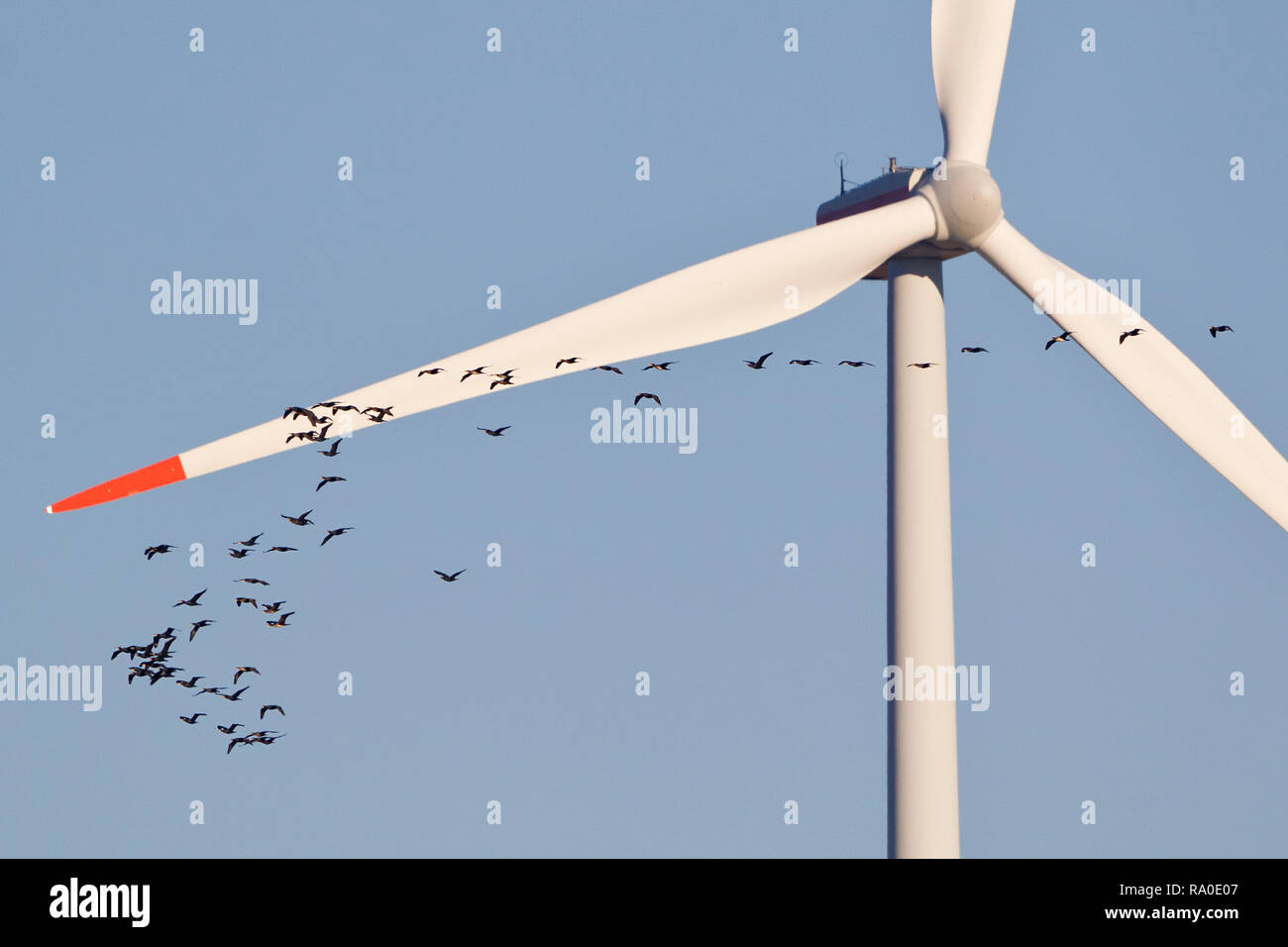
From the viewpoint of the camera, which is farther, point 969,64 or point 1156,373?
point 969,64

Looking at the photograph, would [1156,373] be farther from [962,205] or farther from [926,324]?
[962,205]

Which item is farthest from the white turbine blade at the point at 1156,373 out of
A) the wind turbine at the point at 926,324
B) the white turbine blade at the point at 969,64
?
the white turbine blade at the point at 969,64

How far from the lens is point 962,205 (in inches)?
2606

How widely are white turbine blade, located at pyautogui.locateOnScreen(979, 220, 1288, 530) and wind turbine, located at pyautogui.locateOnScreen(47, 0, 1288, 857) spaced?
0.03 m

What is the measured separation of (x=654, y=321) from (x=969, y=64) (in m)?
10.6

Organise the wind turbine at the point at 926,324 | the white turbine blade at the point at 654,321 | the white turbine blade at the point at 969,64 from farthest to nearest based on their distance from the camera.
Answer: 1. the white turbine blade at the point at 969,64
2. the wind turbine at the point at 926,324
3. the white turbine blade at the point at 654,321

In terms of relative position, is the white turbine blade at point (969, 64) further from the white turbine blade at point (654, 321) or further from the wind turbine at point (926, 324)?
the white turbine blade at point (654, 321)

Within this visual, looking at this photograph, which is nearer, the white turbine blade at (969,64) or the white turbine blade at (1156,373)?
the white turbine blade at (1156,373)

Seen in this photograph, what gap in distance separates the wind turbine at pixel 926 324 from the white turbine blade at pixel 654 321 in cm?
4

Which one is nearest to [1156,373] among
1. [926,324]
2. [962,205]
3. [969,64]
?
[926,324]

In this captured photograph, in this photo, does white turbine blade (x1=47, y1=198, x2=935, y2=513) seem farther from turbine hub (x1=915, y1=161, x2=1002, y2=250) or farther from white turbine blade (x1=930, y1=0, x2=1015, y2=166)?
white turbine blade (x1=930, y1=0, x2=1015, y2=166)

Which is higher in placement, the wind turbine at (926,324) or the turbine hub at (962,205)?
the turbine hub at (962,205)

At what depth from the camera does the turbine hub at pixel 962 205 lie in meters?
66.2
